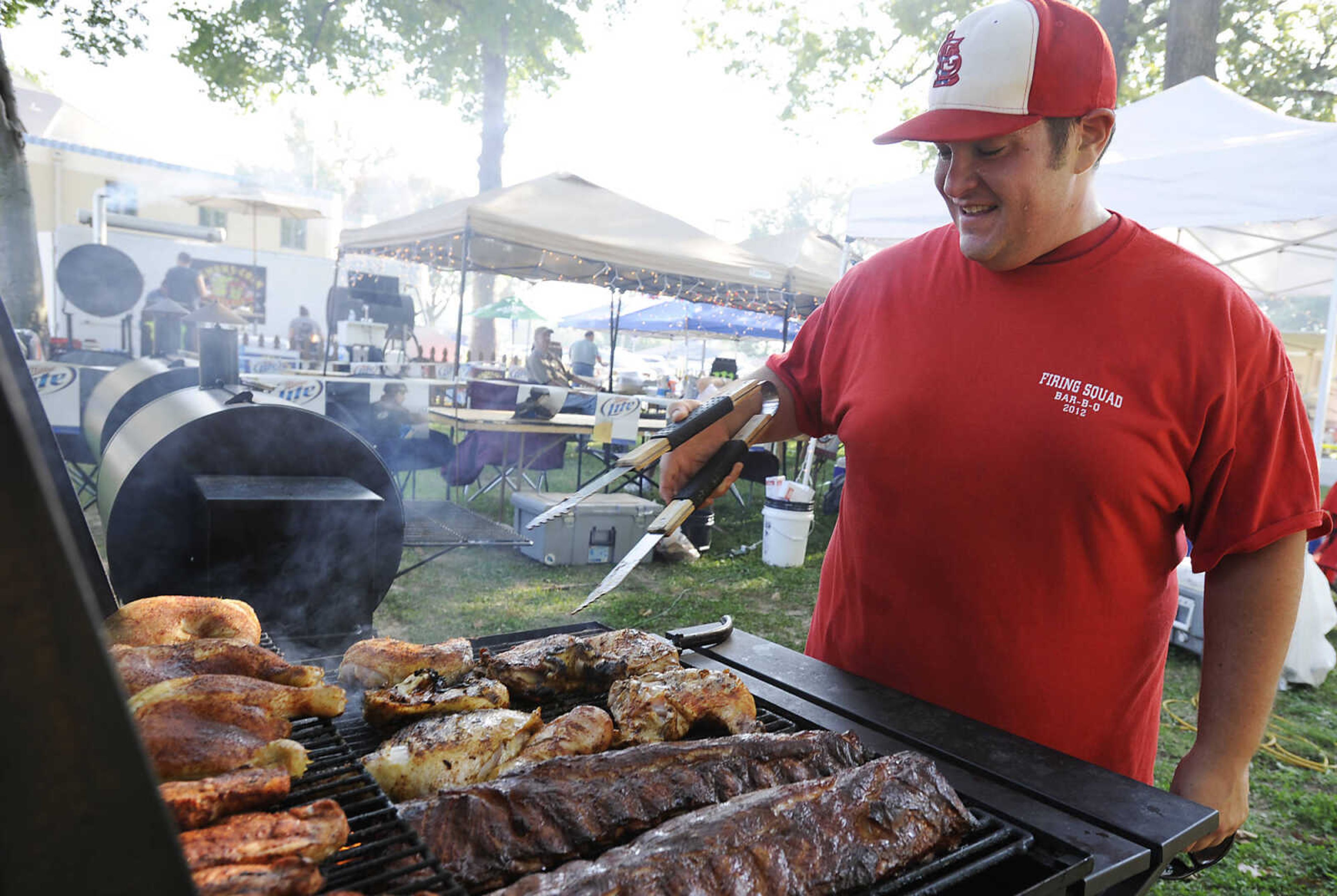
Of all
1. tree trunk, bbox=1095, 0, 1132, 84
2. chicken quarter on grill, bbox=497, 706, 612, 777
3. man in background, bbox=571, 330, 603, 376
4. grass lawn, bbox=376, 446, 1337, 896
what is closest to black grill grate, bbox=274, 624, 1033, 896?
chicken quarter on grill, bbox=497, 706, 612, 777

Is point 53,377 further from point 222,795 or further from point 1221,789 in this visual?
point 1221,789

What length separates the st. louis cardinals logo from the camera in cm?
196

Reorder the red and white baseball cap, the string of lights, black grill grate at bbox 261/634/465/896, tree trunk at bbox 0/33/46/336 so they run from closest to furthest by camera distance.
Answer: black grill grate at bbox 261/634/465/896
the red and white baseball cap
tree trunk at bbox 0/33/46/336
the string of lights

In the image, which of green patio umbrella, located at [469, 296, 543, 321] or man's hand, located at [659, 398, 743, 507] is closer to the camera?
man's hand, located at [659, 398, 743, 507]

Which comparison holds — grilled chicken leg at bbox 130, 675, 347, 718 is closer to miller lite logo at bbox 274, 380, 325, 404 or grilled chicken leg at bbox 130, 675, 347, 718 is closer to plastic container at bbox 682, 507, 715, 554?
miller lite logo at bbox 274, 380, 325, 404

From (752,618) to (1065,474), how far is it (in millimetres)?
5479

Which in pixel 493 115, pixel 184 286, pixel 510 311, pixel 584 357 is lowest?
pixel 584 357

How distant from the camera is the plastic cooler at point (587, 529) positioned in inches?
328

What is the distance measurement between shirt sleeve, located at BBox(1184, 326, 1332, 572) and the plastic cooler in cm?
663

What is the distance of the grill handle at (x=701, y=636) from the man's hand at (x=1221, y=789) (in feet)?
3.80

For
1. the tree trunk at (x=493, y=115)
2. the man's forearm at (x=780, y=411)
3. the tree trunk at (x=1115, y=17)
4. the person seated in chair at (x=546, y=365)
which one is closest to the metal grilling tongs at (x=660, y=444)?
the man's forearm at (x=780, y=411)

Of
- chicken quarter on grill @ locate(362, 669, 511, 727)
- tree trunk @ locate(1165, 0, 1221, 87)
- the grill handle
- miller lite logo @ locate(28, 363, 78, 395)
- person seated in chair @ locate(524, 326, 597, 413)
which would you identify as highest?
tree trunk @ locate(1165, 0, 1221, 87)

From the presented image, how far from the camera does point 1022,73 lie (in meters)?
1.86

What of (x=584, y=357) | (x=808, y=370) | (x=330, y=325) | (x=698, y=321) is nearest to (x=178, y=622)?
(x=808, y=370)
